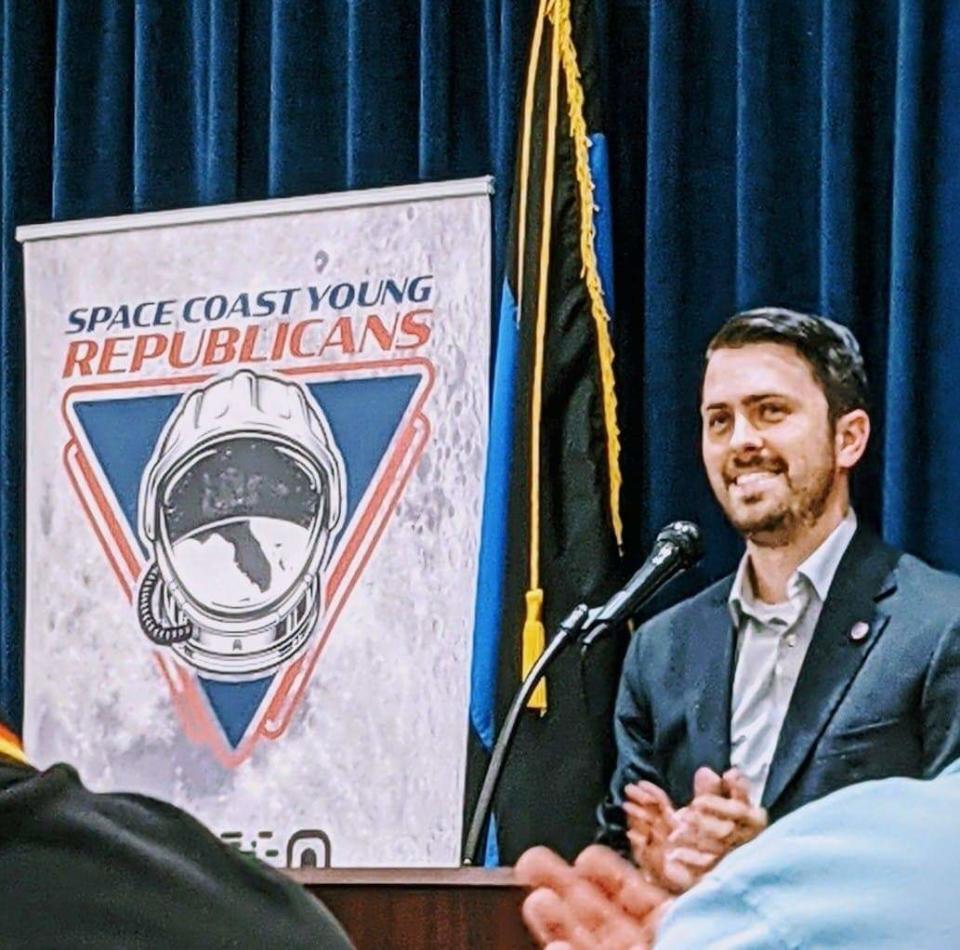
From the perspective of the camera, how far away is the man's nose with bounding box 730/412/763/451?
3473 mm

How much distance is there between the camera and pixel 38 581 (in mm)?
4242

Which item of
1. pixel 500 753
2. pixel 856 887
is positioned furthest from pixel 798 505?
pixel 856 887

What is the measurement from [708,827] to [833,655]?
67.7 inches

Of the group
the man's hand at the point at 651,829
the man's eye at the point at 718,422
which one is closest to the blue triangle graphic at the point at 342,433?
the man's eye at the point at 718,422

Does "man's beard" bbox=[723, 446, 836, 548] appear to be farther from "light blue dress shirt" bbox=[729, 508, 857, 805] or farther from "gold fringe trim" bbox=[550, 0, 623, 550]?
"gold fringe trim" bbox=[550, 0, 623, 550]

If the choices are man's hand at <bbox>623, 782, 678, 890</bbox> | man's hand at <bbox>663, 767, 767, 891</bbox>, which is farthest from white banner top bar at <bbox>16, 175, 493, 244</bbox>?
man's hand at <bbox>663, 767, 767, 891</bbox>

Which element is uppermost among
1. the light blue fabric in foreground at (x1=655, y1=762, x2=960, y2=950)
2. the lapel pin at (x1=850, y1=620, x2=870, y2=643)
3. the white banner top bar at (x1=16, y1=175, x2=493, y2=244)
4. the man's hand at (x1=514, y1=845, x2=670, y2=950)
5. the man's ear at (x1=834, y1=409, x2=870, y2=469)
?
the white banner top bar at (x1=16, y1=175, x2=493, y2=244)

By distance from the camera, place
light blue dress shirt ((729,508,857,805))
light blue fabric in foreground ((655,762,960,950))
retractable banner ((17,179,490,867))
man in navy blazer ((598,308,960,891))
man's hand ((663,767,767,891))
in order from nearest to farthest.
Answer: light blue fabric in foreground ((655,762,960,950)) → man's hand ((663,767,767,891)) → man in navy blazer ((598,308,960,891)) → light blue dress shirt ((729,508,857,805)) → retractable banner ((17,179,490,867))

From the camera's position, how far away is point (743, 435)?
3.49m

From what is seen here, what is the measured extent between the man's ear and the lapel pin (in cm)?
31

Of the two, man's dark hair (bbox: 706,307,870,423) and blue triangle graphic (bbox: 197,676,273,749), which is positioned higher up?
man's dark hair (bbox: 706,307,870,423)

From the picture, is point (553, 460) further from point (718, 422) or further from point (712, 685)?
point (712, 685)

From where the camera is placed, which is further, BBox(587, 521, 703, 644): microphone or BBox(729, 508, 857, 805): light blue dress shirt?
BBox(729, 508, 857, 805): light blue dress shirt

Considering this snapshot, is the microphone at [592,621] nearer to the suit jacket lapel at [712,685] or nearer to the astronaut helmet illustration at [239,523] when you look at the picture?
the suit jacket lapel at [712,685]
